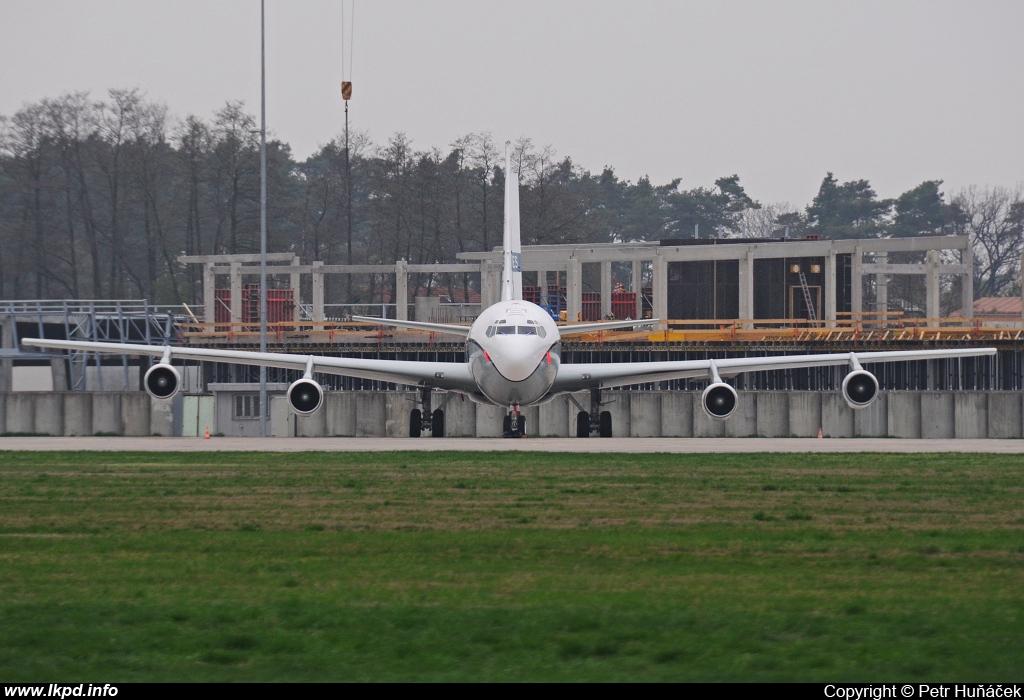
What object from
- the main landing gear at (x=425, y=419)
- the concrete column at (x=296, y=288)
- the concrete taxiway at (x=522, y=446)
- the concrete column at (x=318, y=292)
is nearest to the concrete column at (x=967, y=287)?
the concrete taxiway at (x=522, y=446)

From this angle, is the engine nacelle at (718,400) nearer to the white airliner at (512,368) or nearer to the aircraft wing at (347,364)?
the white airliner at (512,368)

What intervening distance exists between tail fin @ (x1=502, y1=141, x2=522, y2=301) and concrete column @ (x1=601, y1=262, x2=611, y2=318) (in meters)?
22.7

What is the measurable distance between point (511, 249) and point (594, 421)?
6927mm

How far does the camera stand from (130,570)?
1182 cm

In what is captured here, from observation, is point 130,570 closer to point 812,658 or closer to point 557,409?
point 812,658

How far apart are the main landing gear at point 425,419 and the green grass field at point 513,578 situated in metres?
15.8

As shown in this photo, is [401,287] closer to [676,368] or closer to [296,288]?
[296,288]

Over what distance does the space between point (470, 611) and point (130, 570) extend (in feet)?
12.8

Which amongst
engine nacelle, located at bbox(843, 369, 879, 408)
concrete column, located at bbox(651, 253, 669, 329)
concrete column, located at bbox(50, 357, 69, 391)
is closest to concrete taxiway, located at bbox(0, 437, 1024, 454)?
engine nacelle, located at bbox(843, 369, 879, 408)

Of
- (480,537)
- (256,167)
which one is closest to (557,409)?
(480,537)

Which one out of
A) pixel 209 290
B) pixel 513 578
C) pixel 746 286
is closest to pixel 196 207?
pixel 209 290

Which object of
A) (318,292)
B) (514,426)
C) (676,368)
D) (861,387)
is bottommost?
(514,426)

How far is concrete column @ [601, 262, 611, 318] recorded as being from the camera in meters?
65.8

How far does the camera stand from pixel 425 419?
121 ft
